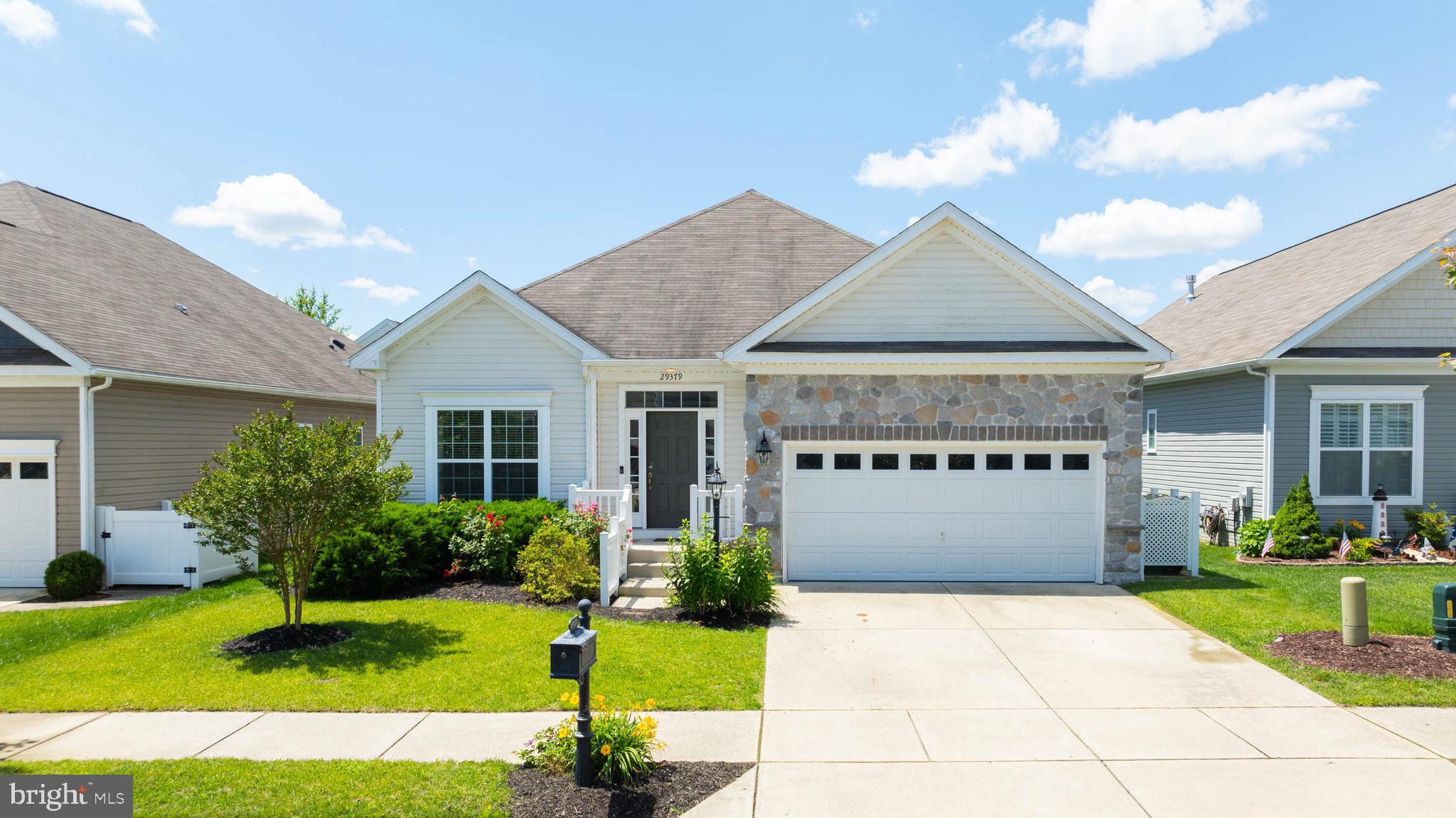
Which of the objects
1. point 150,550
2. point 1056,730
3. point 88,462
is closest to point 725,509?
point 1056,730

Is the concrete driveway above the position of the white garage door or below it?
below

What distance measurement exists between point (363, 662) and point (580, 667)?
4418 mm

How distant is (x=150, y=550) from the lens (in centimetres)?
1251

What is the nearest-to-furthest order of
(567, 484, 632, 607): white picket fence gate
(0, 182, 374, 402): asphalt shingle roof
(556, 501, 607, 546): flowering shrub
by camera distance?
(567, 484, 632, 607): white picket fence gate, (556, 501, 607, 546): flowering shrub, (0, 182, 374, 402): asphalt shingle roof

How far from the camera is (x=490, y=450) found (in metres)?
13.5

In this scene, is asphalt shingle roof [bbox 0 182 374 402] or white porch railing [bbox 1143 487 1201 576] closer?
white porch railing [bbox 1143 487 1201 576]

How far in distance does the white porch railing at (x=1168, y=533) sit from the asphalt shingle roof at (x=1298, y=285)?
13.3ft

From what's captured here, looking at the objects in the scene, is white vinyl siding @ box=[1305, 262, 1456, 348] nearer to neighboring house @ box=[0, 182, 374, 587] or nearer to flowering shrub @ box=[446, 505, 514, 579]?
flowering shrub @ box=[446, 505, 514, 579]

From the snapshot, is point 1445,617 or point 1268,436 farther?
point 1268,436

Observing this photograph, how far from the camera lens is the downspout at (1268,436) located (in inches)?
573

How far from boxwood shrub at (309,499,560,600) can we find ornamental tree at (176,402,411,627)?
1.92 meters

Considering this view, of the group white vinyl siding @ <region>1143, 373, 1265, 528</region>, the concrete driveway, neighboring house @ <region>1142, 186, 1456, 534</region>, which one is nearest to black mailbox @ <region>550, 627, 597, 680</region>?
the concrete driveway

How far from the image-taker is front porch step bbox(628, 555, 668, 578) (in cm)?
1193

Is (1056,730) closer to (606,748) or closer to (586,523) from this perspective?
(606,748)
